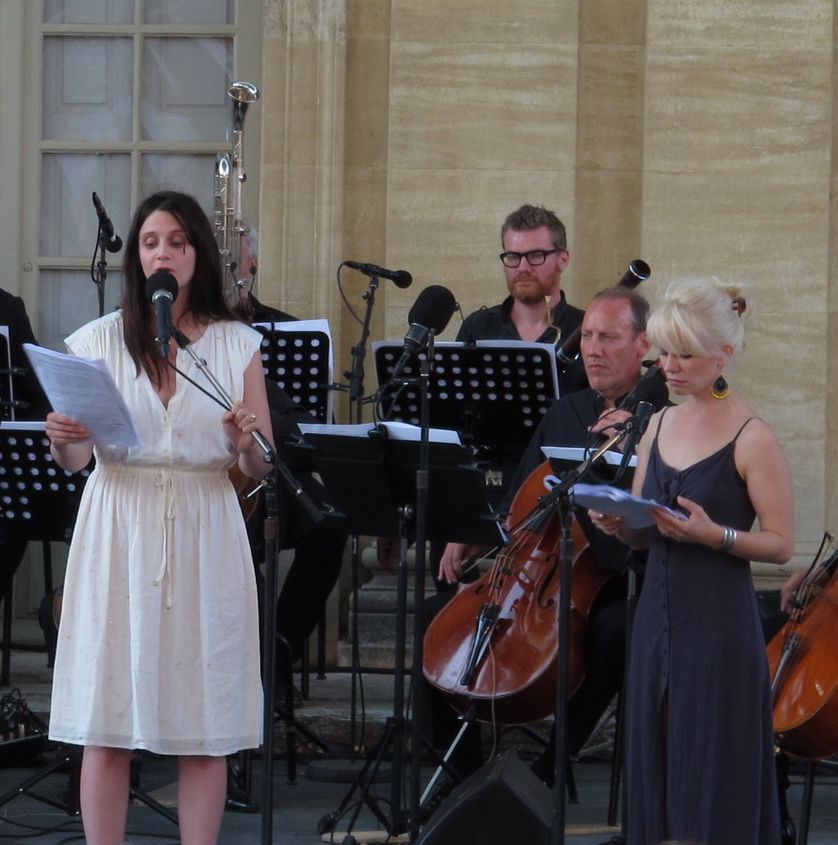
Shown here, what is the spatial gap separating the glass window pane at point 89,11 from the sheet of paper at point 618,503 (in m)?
4.86

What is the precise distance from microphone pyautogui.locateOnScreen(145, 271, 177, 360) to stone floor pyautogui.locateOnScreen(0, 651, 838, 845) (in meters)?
1.43

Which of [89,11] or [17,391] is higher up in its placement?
[89,11]

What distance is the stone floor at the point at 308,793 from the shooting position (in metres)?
5.59

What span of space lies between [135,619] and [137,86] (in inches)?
173

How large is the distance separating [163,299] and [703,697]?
1.66m

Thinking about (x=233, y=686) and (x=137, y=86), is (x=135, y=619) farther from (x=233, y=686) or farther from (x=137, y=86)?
(x=137, y=86)

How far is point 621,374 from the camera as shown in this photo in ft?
18.8

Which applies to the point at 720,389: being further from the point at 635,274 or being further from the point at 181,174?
the point at 181,174

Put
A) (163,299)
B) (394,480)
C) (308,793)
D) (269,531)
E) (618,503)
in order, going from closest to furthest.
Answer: (618,503) → (163,299) → (269,531) → (394,480) → (308,793)

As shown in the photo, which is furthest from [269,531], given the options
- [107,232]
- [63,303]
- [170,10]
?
[170,10]

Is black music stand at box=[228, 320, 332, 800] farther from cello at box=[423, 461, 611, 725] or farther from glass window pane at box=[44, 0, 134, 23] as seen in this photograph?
glass window pane at box=[44, 0, 134, 23]

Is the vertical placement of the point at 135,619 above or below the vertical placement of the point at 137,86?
below

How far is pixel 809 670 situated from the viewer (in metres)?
5.03

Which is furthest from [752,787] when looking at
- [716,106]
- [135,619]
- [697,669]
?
[716,106]
